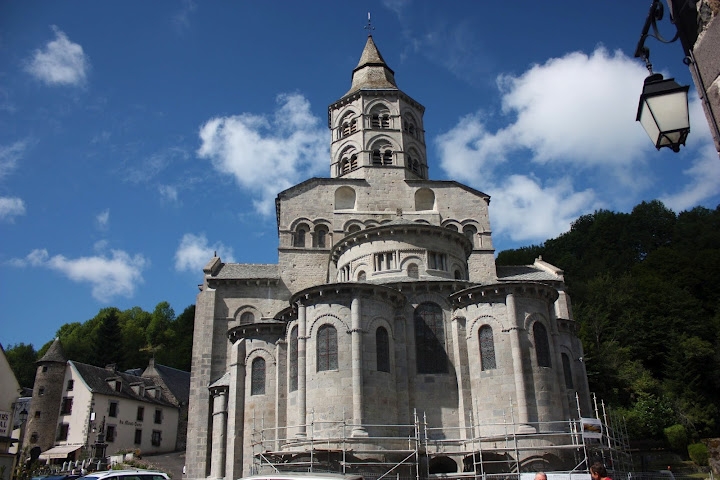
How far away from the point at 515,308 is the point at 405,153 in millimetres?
19634

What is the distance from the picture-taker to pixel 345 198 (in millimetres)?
38969

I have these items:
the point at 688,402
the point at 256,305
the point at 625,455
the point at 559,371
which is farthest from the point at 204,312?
the point at 688,402

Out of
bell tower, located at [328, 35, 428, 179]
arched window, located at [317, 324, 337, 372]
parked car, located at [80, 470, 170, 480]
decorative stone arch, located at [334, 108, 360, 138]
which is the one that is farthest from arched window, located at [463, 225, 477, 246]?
parked car, located at [80, 470, 170, 480]

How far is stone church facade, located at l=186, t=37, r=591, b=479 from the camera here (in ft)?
74.8

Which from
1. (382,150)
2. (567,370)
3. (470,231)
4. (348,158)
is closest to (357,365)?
(567,370)

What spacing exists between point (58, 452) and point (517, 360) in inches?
1358

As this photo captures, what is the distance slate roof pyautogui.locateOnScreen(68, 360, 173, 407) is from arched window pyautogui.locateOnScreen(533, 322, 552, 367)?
3346 centimetres

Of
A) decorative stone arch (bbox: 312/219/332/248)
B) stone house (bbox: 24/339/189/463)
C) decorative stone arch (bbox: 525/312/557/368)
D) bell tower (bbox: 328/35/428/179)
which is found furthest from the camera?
stone house (bbox: 24/339/189/463)

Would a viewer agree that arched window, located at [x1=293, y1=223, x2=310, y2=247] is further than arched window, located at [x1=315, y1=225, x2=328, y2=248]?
No

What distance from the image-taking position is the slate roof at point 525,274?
115 ft

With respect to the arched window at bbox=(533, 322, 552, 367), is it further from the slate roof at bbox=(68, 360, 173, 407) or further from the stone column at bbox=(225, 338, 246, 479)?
the slate roof at bbox=(68, 360, 173, 407)

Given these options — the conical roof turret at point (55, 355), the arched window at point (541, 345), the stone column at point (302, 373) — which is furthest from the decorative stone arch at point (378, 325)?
the conical roof turret at point (55, 355)

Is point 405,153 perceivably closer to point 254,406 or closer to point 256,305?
point 256,305

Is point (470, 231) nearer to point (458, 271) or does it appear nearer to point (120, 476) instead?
point (458, 271)
